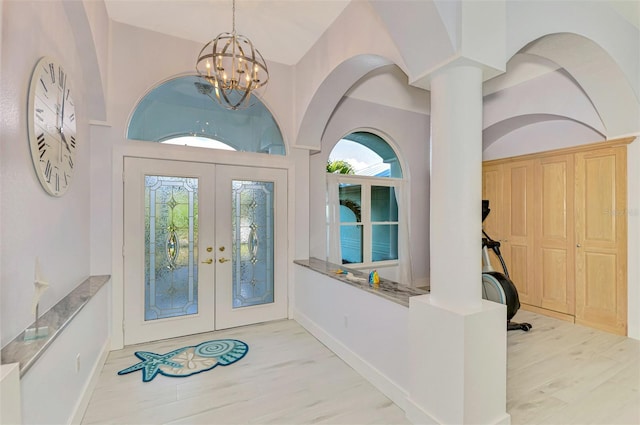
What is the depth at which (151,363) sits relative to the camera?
→ 9.50 ft

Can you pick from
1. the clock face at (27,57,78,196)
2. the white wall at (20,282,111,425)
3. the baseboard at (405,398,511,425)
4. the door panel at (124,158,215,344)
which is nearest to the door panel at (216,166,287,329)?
the door panel at (124,158,215,344)

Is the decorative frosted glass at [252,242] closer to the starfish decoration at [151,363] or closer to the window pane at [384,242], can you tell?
the starfish decoration at [151,363]

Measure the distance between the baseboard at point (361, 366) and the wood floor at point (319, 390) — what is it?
2.1 inches

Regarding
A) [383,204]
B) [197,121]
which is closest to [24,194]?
[197,121]

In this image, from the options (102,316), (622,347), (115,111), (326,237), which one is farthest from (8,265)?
(622,347)

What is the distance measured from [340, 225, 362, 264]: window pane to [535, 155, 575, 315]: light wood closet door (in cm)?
258

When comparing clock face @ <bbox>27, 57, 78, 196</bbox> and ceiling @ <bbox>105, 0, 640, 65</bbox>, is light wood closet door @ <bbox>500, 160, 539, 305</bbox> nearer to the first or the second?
ceiling @ <bbox>105, 0, 640, 65</bbox>

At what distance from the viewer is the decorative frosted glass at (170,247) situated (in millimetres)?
3418

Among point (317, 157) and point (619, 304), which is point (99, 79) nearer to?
point (317, 157)

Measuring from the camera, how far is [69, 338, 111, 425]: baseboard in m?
2.05

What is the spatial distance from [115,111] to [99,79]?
426 mm

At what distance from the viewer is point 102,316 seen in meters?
2.92

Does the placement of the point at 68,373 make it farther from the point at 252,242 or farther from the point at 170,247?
the point at 252,242

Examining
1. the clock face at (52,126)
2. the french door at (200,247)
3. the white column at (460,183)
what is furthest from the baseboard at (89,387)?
the white column at (460,183)
